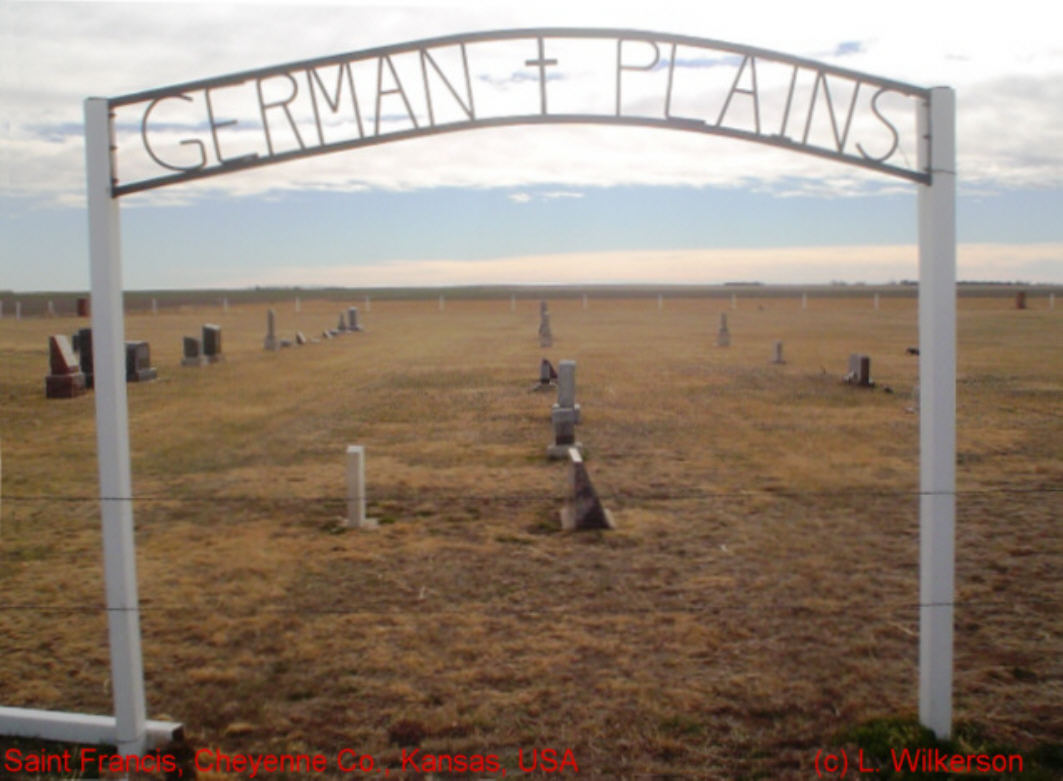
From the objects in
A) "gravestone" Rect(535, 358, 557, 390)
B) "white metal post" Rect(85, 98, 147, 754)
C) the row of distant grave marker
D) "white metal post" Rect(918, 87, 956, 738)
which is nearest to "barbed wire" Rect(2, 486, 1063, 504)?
"white metal post" Rect(918, 87, 956, 738)

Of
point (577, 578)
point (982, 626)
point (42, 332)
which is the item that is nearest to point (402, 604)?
point (577, 578)

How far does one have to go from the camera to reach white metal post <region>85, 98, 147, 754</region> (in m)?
4.13

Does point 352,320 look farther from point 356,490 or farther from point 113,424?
point 113,424

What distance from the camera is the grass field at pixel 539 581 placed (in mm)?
4965

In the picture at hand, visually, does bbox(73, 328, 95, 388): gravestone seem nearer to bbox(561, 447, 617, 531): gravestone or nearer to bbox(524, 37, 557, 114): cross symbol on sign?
bbox(561, 447, 617, 531): gravestone

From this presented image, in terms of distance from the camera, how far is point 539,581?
7.31 meters

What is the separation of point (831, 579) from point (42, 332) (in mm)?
38599

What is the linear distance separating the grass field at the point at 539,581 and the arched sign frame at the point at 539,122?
2.25 feet

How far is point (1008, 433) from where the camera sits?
47.0 ft

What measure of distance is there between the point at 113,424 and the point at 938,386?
3.64m

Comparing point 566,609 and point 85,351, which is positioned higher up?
point 85,351

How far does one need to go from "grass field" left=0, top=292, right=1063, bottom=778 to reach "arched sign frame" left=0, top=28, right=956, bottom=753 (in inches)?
27.0

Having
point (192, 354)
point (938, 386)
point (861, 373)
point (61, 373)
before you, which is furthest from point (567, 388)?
point (192, 354)

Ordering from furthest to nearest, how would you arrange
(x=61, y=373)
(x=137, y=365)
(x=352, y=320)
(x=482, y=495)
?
(x=352, y=320), (x=137, y=365), (x=61, y=373), (x=482, y=495)
